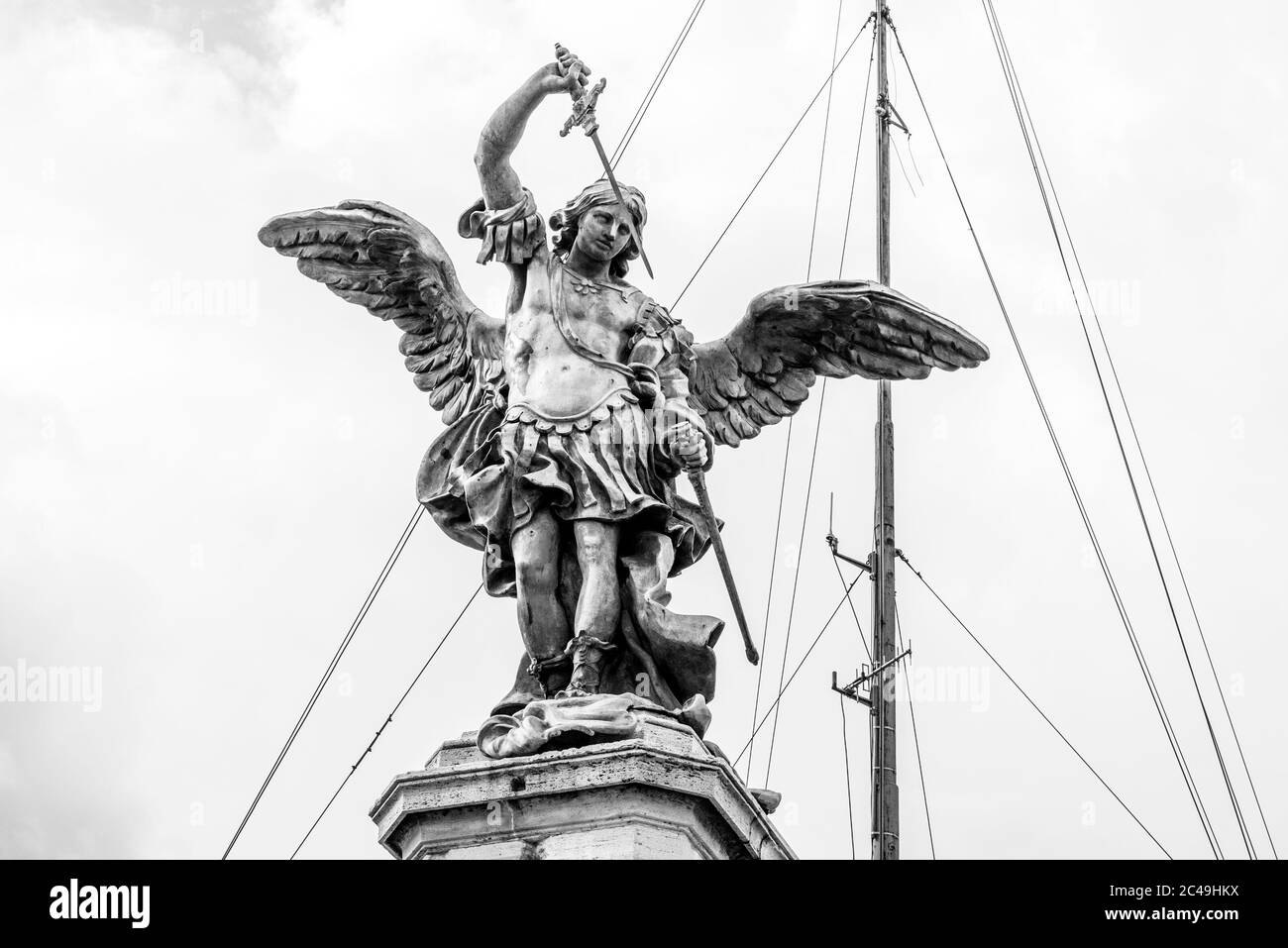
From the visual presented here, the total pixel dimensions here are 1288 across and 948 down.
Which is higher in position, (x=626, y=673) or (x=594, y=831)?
(x=626, y=673)

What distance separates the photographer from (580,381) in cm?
1078

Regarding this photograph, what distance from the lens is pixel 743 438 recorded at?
11.8 metres

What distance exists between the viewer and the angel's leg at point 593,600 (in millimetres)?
10266

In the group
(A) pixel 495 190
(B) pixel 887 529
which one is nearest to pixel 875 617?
(B) pixel 887 529

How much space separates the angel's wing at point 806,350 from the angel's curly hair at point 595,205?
652 mm

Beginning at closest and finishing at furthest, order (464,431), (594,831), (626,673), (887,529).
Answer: (594,831)
(626,673)
(464,431)
(887,529)

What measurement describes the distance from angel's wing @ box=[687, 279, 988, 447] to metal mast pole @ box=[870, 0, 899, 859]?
6226mm

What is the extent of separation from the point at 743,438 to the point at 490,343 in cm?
142

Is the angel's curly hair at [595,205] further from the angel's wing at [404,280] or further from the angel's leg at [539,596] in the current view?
the angel's leg at [539,596]

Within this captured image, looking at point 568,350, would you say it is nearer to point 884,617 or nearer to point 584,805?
point 584,805

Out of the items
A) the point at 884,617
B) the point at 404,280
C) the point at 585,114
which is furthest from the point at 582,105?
the point at 884,617

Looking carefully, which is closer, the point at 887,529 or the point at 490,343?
the point at 490,343

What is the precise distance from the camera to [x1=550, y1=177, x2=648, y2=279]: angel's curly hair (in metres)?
11.1

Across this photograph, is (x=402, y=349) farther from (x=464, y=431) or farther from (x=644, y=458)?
(x=644, y=458)
